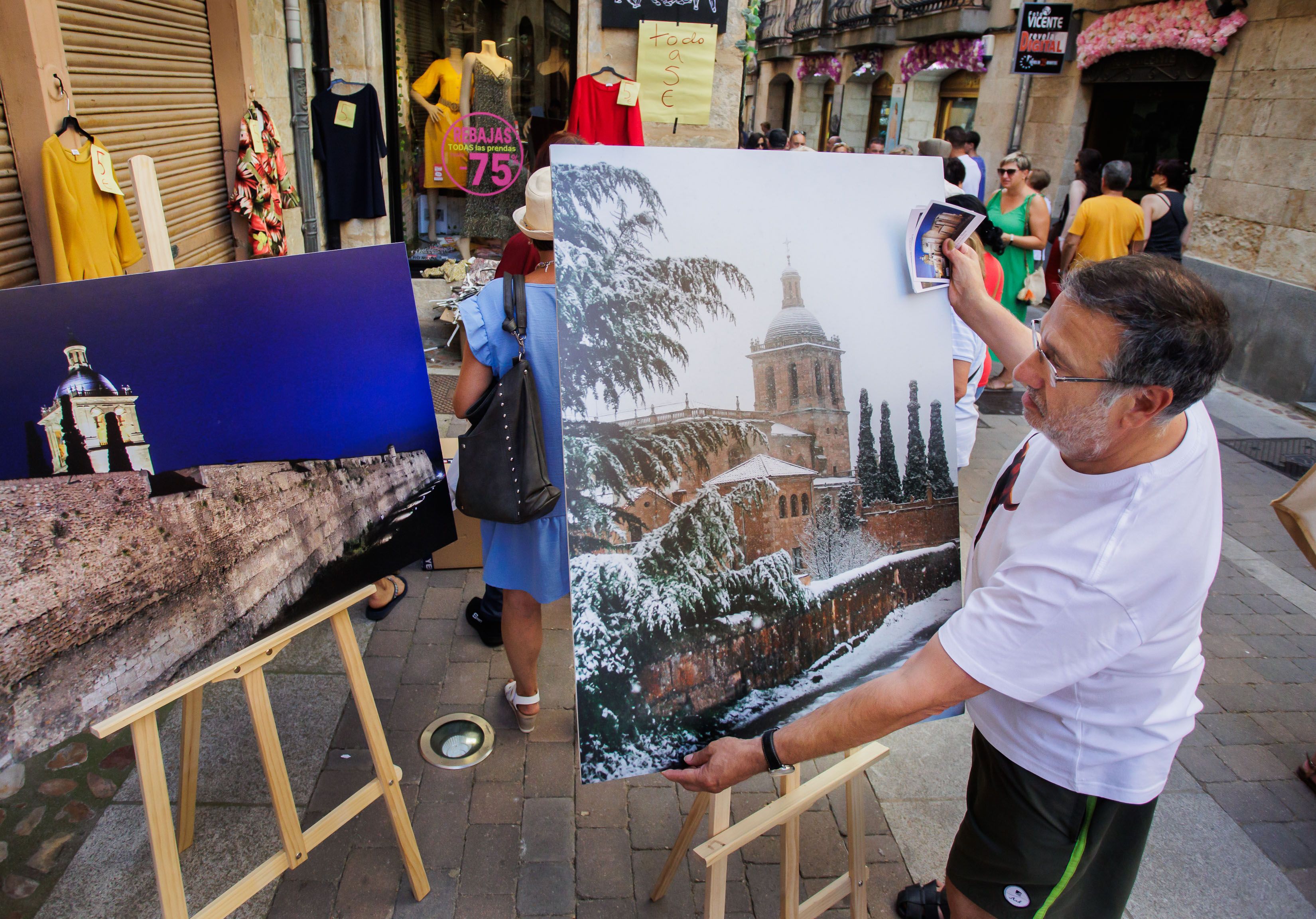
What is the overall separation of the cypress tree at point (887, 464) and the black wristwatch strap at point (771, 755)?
22.5 inches

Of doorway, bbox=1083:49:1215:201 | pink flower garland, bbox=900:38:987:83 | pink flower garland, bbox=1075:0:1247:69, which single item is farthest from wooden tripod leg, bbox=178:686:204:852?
pink flower garland, bbox=900:38:987:83

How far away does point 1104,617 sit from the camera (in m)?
1.25

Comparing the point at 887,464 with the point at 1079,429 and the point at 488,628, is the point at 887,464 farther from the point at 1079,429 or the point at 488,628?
the point at 488,628

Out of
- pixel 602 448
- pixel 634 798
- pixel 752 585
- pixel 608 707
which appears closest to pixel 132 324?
pixel 602 448

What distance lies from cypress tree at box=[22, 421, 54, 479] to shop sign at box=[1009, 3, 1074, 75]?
1123 cm

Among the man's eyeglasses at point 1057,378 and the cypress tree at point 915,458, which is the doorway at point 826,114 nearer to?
the cypress tree at point 915,458

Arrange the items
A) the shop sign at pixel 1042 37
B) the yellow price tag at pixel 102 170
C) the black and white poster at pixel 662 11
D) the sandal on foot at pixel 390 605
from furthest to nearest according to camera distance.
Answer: the shop sign at pixel 1042 37, the black and white poster at pixel 662 11, the sandal on foot at pixel 390 605, the yellow price tag at pixel 102 170

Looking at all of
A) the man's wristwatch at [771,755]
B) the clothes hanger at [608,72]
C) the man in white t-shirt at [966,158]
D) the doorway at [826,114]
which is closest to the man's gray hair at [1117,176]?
the man in white t-shirt at [966,158]

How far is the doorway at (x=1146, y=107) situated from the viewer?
9047mm

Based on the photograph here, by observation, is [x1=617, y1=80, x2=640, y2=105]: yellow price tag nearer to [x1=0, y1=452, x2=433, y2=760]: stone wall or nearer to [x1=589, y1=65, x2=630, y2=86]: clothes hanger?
[x1=589, y1=65, x2=630, y2=86]: clothes hanger

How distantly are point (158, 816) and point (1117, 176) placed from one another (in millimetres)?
6986

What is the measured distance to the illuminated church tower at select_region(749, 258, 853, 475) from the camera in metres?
1.66

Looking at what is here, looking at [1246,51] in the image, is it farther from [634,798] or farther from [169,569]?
[169,569]

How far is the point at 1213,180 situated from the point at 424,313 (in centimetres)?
734
